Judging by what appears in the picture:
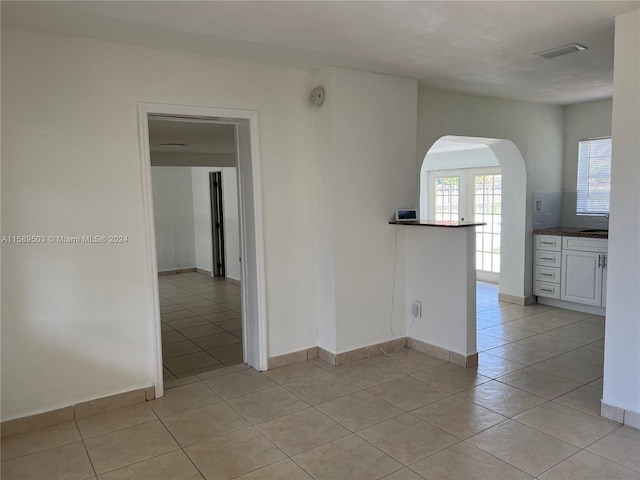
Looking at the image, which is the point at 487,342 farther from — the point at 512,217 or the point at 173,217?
the point at 173,217

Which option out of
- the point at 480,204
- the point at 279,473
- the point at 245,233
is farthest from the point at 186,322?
the point at 480,204

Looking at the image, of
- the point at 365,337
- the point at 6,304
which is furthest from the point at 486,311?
the point at 6,304

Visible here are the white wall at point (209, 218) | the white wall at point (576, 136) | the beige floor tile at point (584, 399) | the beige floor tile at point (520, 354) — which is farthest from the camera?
the white wall at point (209, 218)

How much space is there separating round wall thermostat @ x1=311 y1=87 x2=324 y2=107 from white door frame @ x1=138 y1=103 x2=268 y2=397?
494 mm

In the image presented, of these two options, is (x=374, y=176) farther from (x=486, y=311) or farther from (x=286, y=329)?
(x=486, y=311)

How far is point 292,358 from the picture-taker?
379 centimetres

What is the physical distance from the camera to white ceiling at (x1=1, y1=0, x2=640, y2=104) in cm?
237

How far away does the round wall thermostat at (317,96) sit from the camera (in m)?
3.57

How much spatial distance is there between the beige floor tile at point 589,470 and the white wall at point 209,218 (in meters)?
6.05

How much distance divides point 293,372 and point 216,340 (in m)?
1.25

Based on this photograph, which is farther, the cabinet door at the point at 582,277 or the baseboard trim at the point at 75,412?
the cabinet door at the point at 582,277

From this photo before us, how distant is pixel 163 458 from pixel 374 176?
2.50 m

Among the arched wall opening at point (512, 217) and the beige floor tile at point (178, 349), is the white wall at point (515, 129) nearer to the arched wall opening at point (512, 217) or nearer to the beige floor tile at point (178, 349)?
the arched wall opening at point (512, 217)

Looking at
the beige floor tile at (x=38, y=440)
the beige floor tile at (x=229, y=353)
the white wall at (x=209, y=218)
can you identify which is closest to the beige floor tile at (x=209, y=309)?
the beige floor tile at (x=229, y=353)
